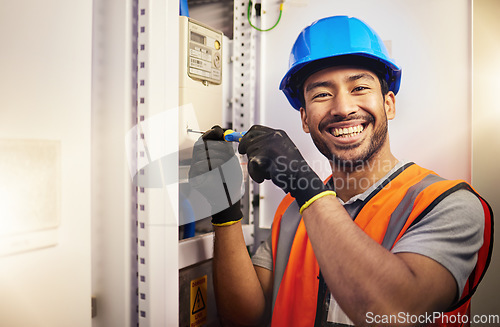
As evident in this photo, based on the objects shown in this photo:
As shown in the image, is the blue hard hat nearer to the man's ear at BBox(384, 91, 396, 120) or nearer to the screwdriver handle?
the man's ear at BBox(384, 91, 396, 120)

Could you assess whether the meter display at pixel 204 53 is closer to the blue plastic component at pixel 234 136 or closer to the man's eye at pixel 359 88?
the blue plastic component at pixel 234 136

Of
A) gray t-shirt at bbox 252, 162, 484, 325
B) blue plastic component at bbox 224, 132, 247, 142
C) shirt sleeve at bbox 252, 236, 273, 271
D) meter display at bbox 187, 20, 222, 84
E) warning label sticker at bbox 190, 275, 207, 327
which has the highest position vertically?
meter display at bbox 187, 20, 222, 84

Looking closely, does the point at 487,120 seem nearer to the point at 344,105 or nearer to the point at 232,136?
the point at 344,105

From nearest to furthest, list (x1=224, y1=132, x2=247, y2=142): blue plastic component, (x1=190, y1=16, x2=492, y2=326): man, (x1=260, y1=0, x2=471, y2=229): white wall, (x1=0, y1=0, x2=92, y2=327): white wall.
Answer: (x1=0, y1=0, x2=92, y2=327): white wall → (x1=190, y1=16, x2=492, y2=326): man → (x1=260, y1=0, x2=471, y2=229): white wall → (x1=224, y1=132, x2=247, y2=142): blue plastic component

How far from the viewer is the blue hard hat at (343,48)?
1.03 metres

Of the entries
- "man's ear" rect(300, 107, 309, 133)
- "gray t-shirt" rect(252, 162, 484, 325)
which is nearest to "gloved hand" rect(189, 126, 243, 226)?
"man's ear" rect(300, 107, 309, 133)

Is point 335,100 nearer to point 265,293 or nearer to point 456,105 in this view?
point 456,105

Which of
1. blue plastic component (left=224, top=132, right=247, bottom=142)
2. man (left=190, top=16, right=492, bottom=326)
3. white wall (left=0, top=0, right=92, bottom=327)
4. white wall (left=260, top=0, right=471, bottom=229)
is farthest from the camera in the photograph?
blue plastic component (left=224, top=132, right=247, bottom=142)

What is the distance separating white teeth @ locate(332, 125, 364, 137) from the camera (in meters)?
1.04

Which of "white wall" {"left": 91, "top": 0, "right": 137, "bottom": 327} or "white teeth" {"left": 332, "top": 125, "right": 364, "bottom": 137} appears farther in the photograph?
"white teeth" {"left": 332, "top": 125, "right": 364, "bottom": 137}

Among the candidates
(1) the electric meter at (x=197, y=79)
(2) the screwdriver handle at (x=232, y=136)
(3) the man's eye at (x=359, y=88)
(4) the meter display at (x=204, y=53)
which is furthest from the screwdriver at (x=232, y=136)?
(3) the man's eye at (x=359, y=88)

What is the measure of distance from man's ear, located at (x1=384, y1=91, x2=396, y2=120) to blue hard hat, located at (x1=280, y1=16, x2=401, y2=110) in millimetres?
17

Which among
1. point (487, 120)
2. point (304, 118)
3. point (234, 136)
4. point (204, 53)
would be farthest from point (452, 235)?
point (204, 53)

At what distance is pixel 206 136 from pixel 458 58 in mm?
810
